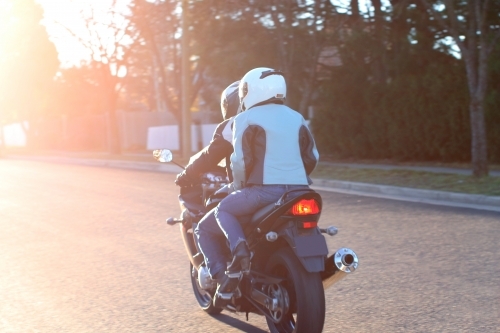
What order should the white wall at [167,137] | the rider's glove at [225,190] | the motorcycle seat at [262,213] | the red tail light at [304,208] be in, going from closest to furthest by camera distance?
the red tail light at [304,208]
the motorcycle seat at [262,213]
the rider's glove at [225,190]
the white wall at [167,137]

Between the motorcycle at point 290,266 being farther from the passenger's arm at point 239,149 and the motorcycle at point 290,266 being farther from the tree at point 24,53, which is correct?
the tree at point 24,53

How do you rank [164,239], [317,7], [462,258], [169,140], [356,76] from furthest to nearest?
[169,140]
[356,76]
[317,7]
[164,239]
[462,258]

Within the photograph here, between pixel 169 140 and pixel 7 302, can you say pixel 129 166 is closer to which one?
pixel 169 140

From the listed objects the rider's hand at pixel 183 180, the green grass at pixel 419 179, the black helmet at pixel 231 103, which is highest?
the black helmet at pixel 231 103

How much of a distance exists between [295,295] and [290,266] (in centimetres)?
21

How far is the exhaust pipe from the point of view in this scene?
4.54 m

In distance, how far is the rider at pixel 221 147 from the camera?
211 inches

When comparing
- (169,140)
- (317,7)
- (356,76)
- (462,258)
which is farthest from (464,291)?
(169,140)

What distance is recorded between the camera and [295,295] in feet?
15.4

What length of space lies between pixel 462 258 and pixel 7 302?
4.37 m

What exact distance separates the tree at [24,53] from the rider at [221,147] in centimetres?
4564

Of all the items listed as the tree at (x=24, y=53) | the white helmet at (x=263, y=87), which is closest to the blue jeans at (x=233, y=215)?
the white helmet at (x=263, y=87)

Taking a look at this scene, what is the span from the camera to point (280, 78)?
5.03 meters

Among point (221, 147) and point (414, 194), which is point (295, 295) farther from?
point (414, 194)
